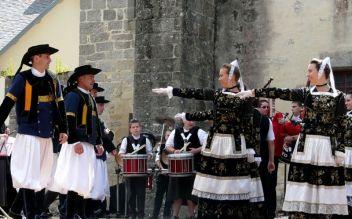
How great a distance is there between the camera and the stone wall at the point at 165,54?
15242 millimetres

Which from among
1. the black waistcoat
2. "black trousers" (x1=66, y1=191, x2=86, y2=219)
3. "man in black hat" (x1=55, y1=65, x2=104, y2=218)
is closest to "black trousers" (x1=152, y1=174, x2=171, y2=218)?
the black waistcoat

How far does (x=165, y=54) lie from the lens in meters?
15.3

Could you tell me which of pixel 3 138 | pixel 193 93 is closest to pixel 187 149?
pixel 193 93

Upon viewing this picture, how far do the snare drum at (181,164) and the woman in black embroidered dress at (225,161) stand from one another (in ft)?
8.26

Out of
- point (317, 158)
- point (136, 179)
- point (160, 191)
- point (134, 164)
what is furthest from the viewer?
point (160, 191)

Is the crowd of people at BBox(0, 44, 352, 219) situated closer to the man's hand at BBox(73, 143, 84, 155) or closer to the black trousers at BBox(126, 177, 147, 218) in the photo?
the man's hand at BBox(73, 143, 84, 155)

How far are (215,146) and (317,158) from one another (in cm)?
137

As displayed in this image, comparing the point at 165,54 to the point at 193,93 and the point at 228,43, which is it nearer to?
the point at 228,43

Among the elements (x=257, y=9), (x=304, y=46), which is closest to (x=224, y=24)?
(x=257, y=9)

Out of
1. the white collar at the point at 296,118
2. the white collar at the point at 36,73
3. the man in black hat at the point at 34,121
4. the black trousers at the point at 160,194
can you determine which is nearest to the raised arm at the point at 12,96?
the man in black hat at the point at 34,121

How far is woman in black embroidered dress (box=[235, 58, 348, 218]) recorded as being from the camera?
30.7 feet

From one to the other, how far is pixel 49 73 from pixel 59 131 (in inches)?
27.9

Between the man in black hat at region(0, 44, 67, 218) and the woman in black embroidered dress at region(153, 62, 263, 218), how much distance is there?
4.89 ft

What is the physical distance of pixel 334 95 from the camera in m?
9.59
